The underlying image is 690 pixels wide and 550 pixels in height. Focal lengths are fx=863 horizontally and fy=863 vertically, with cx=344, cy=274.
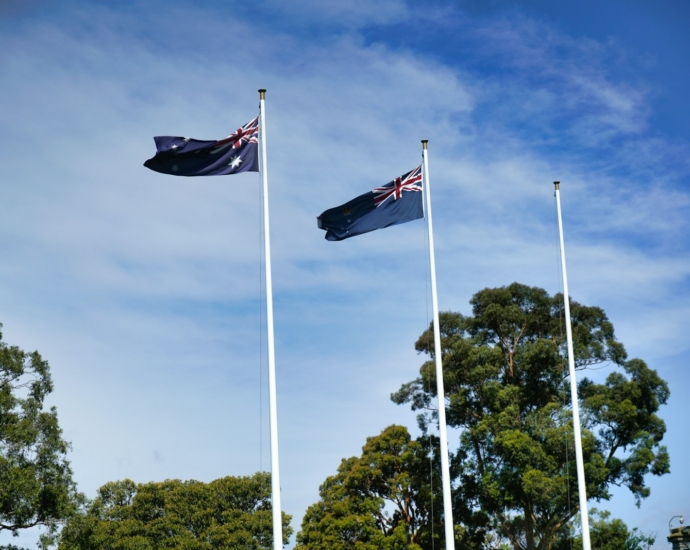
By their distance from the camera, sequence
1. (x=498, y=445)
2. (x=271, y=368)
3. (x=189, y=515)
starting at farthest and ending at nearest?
(x=189, y=515) → (x=498, y=445) → (x=271, y=368)

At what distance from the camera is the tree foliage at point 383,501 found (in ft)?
112

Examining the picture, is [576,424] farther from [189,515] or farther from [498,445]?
[189,515]

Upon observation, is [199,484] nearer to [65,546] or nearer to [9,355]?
[65,546]

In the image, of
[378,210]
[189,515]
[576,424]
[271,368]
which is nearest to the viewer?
[271,368]

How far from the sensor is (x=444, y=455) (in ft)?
58.9

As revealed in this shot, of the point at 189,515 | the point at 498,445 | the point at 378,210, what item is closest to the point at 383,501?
the point at 498,445

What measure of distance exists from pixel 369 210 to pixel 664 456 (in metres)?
20.0

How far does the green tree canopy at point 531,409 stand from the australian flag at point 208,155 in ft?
63.1

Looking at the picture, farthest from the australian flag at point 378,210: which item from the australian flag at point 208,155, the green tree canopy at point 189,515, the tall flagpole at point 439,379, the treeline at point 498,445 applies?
the green tree canopy at point 189,515

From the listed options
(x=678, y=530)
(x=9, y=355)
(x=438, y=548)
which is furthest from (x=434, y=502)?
(x=9, y=355)

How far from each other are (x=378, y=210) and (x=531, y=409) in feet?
61.8

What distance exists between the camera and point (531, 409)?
3447 cm

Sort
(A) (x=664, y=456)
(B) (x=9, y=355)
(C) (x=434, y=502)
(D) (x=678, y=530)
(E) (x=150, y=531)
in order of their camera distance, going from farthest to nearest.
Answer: (E) (x=150, y=531)
(C) (x=434, y=502)
(A) (x=664, y=456)
(B) (x=9, y=355)
(D) (x=678, y=530)

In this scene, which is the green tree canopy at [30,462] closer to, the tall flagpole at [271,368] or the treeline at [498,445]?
the treeline at [498,445]
